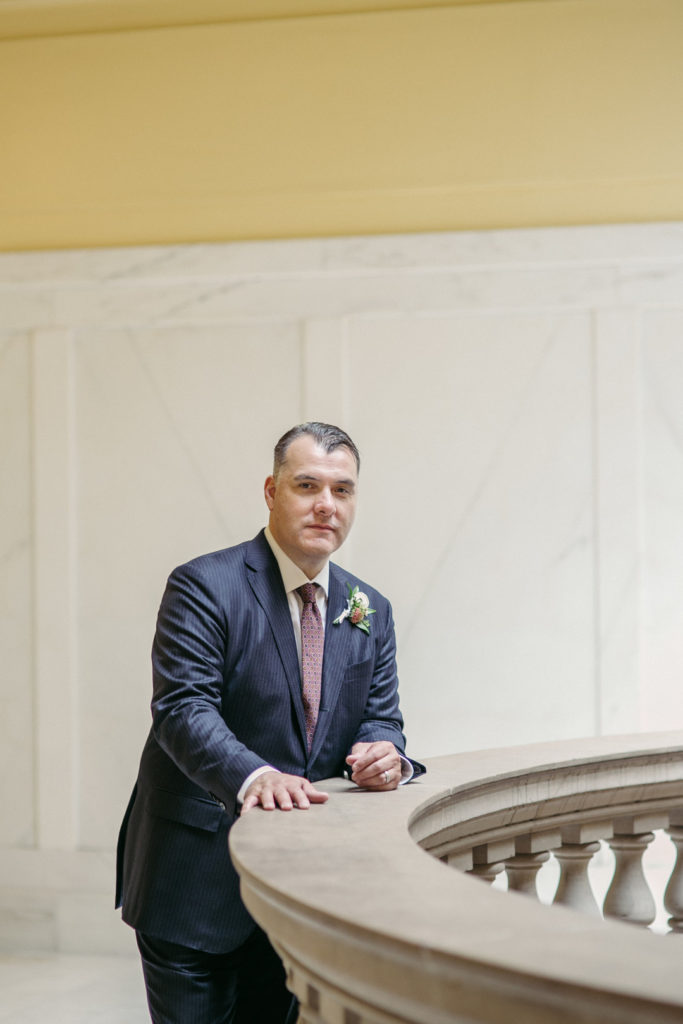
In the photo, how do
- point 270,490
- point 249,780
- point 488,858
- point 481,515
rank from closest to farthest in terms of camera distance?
point 249,780 < point 488,858 < point 270,490 < point 481,515

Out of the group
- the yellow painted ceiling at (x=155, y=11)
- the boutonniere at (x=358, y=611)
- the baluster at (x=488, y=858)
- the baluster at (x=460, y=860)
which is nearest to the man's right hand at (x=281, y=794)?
the baluster at (x=460, y=860)

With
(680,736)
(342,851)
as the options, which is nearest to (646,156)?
(680,736)

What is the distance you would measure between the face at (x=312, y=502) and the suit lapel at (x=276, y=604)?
60 mm

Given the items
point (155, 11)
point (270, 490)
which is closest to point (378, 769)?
point (270, 490)

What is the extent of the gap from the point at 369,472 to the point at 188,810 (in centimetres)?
322

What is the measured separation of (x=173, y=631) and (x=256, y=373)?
343 centimetres

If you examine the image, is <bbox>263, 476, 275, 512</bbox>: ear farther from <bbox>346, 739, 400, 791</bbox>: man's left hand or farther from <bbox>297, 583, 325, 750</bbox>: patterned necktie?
<bbox>346, 739, 400, 791</bbox>: man's left hand

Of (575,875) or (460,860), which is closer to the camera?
(460,860)

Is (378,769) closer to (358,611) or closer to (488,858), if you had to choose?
(488,858)

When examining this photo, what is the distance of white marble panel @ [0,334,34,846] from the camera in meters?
5.93

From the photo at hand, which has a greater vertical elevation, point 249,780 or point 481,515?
point 481,515

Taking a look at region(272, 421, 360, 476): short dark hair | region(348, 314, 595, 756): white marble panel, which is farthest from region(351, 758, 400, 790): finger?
region(348, 314, 595, 756): white marble panel

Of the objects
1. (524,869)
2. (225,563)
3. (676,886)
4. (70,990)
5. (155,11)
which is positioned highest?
(155,11)

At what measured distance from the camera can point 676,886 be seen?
2.68 metres
